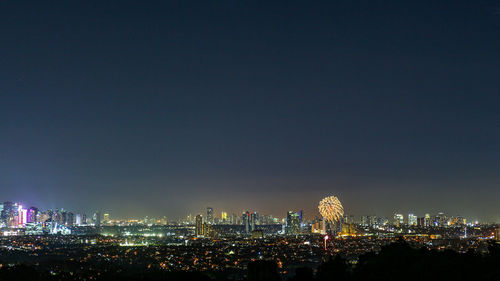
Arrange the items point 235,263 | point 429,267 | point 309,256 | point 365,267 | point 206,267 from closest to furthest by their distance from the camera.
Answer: point 429,267
point 365,267
point 206,267
point 235,263
point 309,256

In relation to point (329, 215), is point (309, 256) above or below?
below

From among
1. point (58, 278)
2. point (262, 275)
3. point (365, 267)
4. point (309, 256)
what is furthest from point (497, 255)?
point (309, 256)

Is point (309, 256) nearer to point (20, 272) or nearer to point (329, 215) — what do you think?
point (329, 215)

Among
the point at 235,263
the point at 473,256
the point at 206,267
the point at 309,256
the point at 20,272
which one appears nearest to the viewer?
the point at 473,256

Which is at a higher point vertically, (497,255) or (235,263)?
(497,255)

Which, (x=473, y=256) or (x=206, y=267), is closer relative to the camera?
(x=473, y=256)

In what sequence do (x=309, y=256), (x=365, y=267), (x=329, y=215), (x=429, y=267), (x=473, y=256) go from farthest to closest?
(x=309, y=256)
(x=329, y=215)
(x=473, y=256)
(x=365, y=267)
(x=429, y=267)

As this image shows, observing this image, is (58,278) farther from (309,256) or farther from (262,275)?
(309,256)

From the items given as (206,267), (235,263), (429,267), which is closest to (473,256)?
(429,267)

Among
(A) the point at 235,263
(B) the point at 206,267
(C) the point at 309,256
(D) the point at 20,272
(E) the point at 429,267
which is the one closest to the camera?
(E) the point at 429,267

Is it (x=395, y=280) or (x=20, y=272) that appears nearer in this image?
(x=395, y=280)
